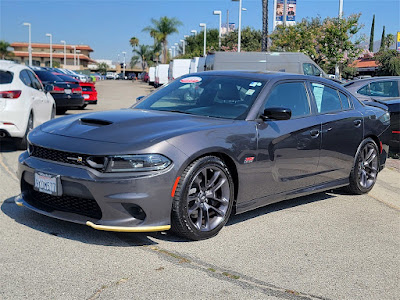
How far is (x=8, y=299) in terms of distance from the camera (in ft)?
10.8

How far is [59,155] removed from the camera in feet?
14.6

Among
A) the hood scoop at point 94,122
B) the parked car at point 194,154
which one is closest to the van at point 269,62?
the parked car at point 194,154

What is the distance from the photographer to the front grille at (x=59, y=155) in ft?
14.0

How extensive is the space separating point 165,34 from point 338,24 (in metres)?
51.6

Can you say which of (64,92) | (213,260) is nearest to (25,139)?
(213,260)

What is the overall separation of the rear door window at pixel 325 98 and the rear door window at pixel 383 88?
5.78 metres

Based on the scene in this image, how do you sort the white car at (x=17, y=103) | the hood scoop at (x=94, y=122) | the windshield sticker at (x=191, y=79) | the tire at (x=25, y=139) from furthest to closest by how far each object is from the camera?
the tire at (x=25, y=139) → the white car at (x=17, y=103) → the windshield sticker at (x=191, y=79) → the hood scoop at (x=94, y=122)

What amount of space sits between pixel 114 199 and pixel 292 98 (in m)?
2.47

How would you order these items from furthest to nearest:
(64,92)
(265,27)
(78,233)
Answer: (265,27) → (64,92) → (78,233)

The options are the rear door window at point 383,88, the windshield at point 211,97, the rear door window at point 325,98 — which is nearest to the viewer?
the windshield at point 211,97

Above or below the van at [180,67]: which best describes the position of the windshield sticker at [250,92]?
below

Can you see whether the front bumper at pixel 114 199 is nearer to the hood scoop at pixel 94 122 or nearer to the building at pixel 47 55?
the hood scoop at pixel 94 122

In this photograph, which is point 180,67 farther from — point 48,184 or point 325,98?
point 48,184

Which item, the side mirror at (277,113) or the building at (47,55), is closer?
the side mirror at (277,113)
